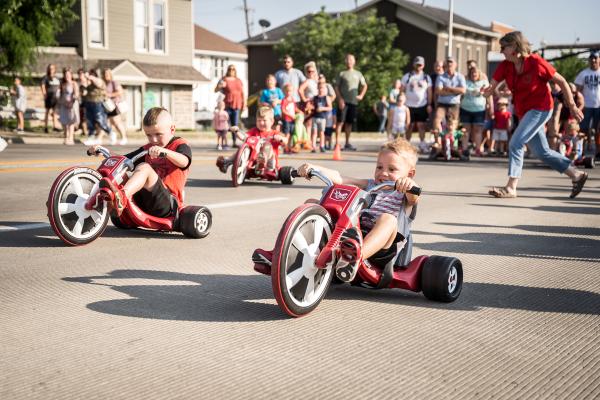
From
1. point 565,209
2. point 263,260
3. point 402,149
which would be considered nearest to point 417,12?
point 565,209

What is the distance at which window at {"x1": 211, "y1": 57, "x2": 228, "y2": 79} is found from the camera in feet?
225

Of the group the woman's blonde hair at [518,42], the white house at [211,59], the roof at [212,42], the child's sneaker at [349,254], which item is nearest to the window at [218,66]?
the white house at [211,59]

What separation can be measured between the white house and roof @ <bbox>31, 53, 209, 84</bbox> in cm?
2659

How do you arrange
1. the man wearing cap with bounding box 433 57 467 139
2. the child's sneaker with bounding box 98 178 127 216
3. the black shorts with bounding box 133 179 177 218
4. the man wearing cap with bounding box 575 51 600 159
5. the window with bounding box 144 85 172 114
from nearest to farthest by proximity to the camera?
the child's sneaker with bounding box 98 178 127 216 < the black shorts with bounding box 133 179 177 218 < the man wearing cap with bounding box 575 51 600 159 < the man wearing cap with bounding box 433 57 467 139 < the window with bounding box 144 85 172 114

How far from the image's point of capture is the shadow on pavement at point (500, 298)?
4.77m

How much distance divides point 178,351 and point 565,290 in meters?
2.78

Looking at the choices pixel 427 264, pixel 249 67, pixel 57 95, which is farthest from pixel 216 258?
pixel 249 67

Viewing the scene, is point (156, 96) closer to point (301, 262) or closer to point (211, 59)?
point (211, 59)

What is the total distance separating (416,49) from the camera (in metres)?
56.3

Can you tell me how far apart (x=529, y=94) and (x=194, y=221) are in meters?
5.11

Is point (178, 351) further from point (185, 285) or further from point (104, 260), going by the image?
point (104, 260)

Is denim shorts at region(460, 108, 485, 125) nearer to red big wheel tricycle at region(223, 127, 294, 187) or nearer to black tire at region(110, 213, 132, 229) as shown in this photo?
red big wheel tricycle at region(223, 127, 294, 187)

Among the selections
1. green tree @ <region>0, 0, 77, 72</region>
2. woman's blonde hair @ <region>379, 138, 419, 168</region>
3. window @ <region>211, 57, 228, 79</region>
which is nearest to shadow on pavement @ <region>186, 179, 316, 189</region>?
woman's blonde hair @ <region>379, 138, 419, 168</region>

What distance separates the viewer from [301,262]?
14.2ft
